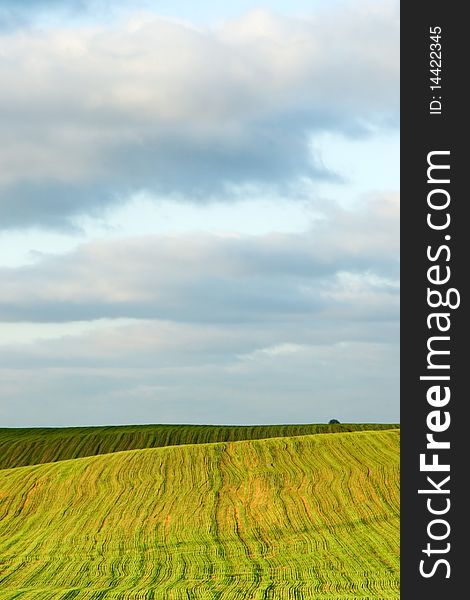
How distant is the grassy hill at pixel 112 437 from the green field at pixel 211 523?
15.3 m

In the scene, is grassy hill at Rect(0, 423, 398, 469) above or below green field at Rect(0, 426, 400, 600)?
above

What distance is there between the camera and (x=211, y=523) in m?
43.0

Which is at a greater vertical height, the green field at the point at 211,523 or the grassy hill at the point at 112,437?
the grassy hill at the point at 112,437

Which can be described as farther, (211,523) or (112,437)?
(112,437)

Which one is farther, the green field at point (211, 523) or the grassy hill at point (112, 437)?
the grassy hill at point (112, 437)

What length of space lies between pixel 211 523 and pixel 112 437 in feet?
135

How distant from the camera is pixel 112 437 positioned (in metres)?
82.9

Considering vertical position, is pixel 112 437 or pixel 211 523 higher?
pixel 112 437

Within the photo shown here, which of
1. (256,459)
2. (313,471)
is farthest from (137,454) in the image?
(313,471)

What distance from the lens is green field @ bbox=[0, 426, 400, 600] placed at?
31516 mm

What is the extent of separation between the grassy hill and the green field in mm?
15313

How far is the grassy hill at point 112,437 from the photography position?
74.8 meters

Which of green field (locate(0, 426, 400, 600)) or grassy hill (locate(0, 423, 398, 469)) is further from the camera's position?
grassy hill (locate(0, 423, 398, 469))

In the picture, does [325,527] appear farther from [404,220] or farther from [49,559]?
[404,220]
